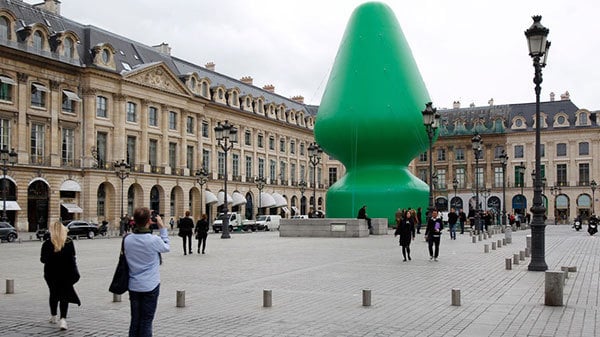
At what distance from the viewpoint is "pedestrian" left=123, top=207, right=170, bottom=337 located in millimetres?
6477

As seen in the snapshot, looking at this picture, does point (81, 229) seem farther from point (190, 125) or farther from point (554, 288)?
point (554, 288)

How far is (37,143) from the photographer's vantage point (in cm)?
4725

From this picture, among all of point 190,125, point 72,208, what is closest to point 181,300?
point 72,208

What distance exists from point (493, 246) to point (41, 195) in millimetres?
34382

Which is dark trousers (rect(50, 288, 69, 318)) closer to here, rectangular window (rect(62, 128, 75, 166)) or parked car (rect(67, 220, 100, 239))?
parked car (rect(67, 220, 100, 239))

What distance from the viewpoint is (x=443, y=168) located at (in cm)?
9119

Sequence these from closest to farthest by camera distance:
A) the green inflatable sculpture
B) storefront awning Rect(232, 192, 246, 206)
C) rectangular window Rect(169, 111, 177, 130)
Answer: the green inflatable sculpture → rectangular window Rect(169, 111, 177, 130) → storefront awning Rect(232, 192, 246, 206)

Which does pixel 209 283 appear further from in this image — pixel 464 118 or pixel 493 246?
pixel 464 118

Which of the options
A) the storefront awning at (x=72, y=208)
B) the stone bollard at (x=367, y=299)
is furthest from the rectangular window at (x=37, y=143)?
the stone bollard at (x=367, y=299)

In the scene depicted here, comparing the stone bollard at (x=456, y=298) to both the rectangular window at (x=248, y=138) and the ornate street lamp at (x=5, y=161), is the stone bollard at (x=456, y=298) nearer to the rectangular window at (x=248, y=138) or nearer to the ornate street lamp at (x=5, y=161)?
the ornate street lamp at (x=5, y=161)

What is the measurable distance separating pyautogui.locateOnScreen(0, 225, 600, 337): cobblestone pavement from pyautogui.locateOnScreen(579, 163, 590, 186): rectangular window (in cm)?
6813

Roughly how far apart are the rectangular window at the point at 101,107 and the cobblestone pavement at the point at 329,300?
34.7m

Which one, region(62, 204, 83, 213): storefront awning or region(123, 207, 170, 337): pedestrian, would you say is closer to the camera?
region(123, 207, 170, 337): pedestrian

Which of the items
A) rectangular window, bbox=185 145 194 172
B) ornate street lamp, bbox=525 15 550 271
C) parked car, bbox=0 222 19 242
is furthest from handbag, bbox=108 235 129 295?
rectangular window, bbox=185 145 194 172
